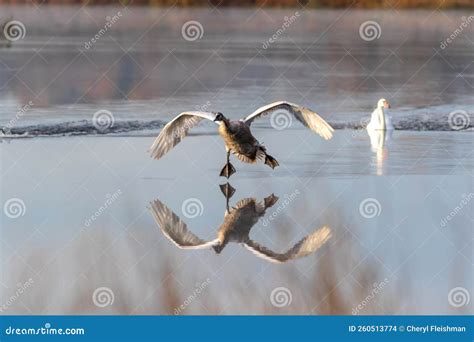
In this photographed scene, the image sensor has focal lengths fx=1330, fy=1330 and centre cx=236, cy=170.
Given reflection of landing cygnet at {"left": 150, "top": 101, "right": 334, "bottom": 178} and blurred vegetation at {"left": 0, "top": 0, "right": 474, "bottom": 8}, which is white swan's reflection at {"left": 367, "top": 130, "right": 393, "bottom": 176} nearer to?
reflection of landing cygnet at {"left": 150, "top": 101, "right": 334, "bottom": 178}

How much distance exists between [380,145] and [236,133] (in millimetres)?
2499

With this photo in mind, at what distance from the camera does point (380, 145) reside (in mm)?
14289

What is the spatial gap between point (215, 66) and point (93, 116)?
5.30m

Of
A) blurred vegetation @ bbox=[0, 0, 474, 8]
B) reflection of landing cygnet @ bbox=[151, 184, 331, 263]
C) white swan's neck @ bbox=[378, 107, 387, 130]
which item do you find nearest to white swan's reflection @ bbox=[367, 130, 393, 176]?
white swan's neck @ bbox=[378, 107, 387, 130]

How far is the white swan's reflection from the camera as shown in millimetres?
13062

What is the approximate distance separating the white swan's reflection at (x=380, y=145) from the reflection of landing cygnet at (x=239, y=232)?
1755 mm

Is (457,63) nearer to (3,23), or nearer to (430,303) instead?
(3,23)

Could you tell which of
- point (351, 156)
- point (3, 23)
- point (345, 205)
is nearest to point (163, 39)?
point (3, 23)

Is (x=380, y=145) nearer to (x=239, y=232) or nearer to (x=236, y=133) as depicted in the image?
(x=236, y=133)

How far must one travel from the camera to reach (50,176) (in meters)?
12.3

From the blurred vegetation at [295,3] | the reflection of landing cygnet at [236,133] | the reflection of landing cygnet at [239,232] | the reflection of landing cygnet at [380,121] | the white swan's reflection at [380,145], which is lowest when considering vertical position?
the reflection of landing cygnet at [239,232]

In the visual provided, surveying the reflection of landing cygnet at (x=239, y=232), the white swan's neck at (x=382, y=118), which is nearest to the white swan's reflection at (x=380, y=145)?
the white swan's neck at (x=382, y=118)

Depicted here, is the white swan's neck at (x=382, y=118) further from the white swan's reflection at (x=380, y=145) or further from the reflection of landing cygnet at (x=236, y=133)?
the reflection of landing cygnet at (x=236, y=133)

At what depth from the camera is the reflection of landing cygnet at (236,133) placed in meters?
12.3
